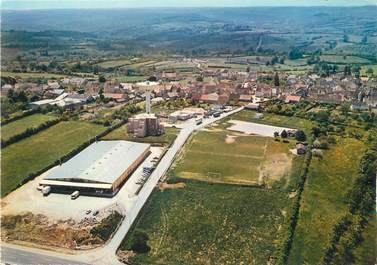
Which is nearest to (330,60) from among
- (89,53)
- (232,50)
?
(232,50)

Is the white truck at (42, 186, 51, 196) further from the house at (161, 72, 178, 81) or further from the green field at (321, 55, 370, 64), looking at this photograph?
the green field at (321, 55, 370, 64)

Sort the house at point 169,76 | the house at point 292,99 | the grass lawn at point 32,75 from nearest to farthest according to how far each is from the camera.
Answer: the grass lawn at point 32,75, the house at point 292,99, the house at point 169,76

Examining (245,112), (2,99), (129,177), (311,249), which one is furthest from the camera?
(245,112)

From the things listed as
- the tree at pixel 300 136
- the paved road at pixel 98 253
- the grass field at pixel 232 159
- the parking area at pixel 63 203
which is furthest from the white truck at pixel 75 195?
the tree at pixel 300 136

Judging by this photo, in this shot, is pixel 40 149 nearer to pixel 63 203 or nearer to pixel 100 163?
pixel 100 163

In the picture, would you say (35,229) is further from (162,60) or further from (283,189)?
(162,60)

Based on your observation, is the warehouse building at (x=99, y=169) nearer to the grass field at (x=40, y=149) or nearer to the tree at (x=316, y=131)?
the grass field at (x=40, y=149)
